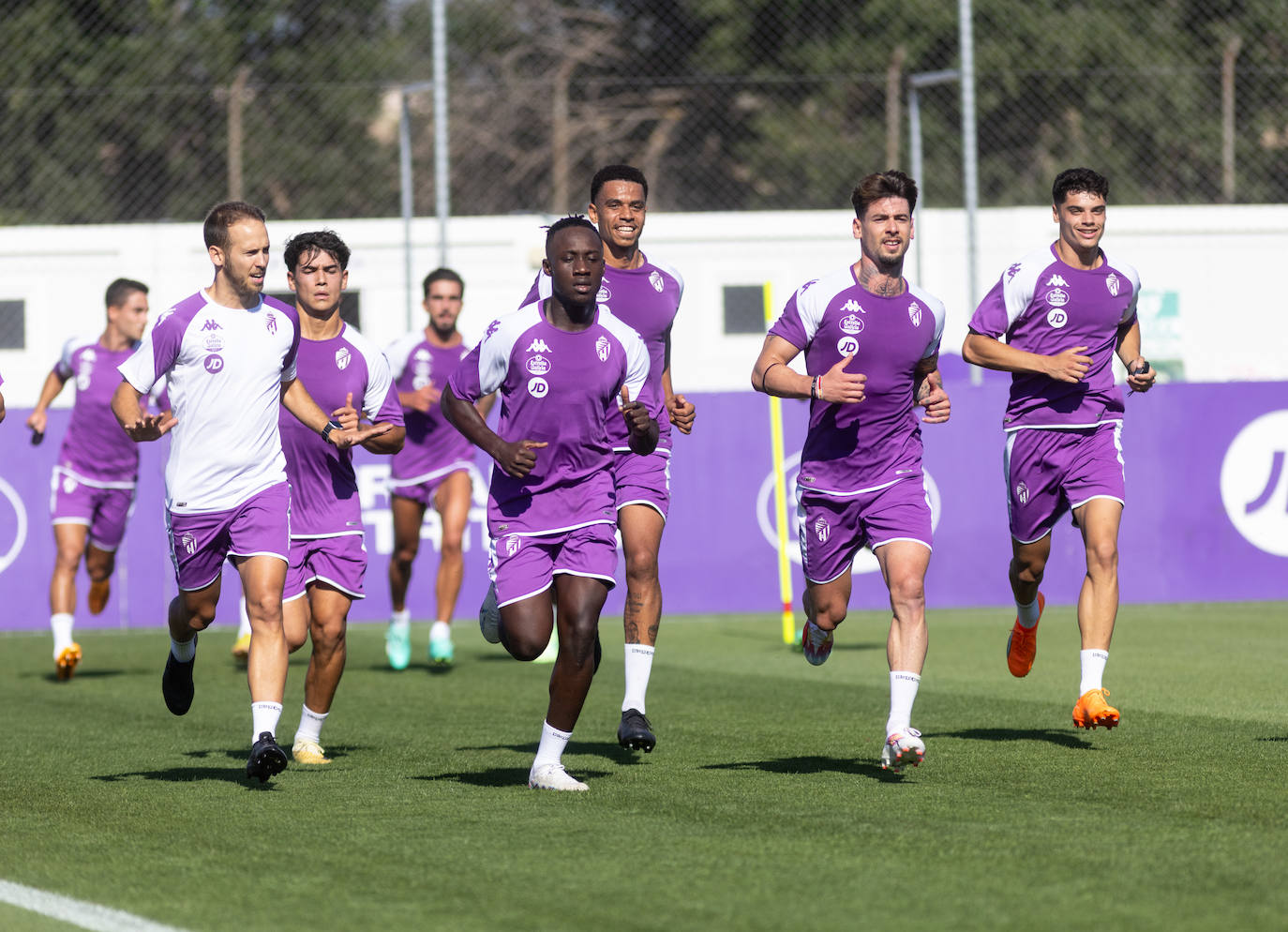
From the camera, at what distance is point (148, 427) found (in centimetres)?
745

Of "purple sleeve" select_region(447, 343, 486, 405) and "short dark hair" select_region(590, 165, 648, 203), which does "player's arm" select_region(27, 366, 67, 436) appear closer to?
"short dark hair" select_region(590, 165, 648, 203)

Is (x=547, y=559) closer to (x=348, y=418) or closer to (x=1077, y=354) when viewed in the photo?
(x=348, y=418)

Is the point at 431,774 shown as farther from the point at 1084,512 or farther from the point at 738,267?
the point at 738,267

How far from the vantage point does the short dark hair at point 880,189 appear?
7930 millimetres

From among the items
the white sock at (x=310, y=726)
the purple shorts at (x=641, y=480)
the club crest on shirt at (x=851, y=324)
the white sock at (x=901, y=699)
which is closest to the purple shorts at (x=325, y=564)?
the white sock at (x=310, y=726)

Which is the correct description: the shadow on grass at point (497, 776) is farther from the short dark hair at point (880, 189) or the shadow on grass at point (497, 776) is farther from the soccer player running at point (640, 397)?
the short dark hair at point (880, 189)

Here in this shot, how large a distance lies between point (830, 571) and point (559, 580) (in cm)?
142

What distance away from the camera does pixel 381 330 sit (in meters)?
24.7

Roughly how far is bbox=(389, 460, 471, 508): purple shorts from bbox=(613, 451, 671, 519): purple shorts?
4.39 metres

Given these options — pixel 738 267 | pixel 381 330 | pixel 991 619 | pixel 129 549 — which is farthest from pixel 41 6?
pixel 991 619

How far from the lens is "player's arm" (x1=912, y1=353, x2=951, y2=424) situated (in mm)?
8088

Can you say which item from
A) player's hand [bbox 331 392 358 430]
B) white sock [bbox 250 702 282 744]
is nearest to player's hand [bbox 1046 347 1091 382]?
player's hand [bbox 331 392 358 430]

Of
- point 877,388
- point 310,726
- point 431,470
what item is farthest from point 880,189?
point 431,470

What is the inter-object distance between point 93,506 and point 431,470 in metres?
2.25
